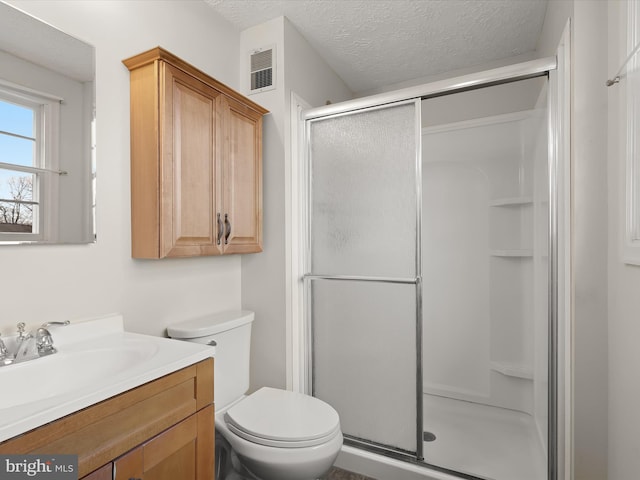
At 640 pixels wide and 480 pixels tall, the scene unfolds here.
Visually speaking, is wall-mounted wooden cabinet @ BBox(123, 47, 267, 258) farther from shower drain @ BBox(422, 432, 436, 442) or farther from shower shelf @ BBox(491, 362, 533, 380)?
shower shelf @ BBox(491, 362, 533, 380)

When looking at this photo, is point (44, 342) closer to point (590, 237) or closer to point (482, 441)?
point (590, 237)

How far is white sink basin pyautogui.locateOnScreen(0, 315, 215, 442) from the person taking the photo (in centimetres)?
76

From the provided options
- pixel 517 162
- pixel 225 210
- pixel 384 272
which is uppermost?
pixel 517 162

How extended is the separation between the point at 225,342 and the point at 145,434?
2.52 ft

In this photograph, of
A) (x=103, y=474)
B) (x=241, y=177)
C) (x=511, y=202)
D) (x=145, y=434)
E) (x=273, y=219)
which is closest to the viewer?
(x=103, y=474)

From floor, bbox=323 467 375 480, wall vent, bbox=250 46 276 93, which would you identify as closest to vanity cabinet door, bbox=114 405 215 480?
floor, bbox=323 467 375 480

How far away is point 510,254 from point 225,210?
1.85 meters

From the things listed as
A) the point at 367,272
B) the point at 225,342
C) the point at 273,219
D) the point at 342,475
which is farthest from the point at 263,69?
the point at 342,475

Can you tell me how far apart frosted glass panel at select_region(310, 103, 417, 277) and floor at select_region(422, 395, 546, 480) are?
1.03 metres

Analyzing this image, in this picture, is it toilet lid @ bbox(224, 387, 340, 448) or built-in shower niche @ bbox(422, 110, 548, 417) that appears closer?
toilet lid @ bbox(224, 387, 340, 448)

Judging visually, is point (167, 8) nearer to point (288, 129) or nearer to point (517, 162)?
point (288, 129)

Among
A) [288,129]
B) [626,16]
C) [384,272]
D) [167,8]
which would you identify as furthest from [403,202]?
[167,8]

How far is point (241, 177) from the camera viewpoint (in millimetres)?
1878

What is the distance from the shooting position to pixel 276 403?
1.66 meters
